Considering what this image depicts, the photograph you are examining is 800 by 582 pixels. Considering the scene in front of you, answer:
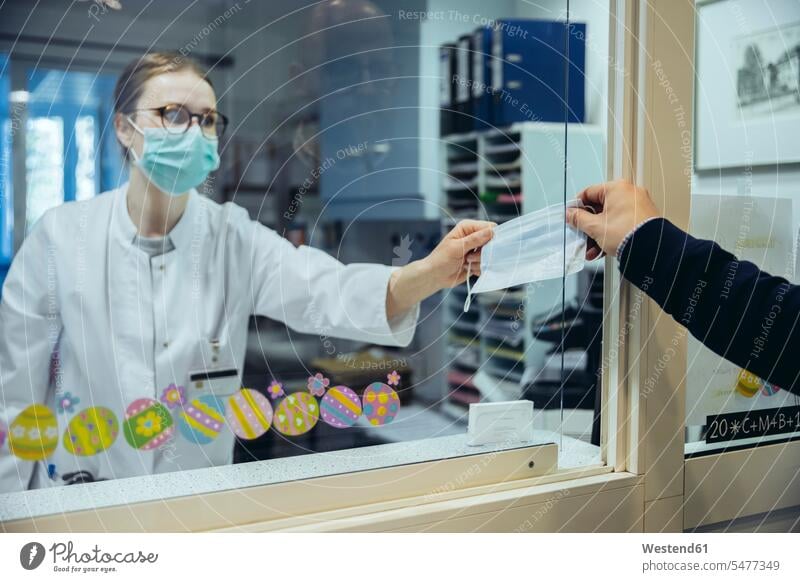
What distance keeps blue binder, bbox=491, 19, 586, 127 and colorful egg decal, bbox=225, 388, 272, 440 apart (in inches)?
18.2

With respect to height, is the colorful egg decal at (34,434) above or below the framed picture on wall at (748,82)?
below

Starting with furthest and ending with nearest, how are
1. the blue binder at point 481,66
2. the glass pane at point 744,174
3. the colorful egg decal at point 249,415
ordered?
the blue binder at point 481,66
the glass pane at point 744,174
the colorful egg decal at point 249,415

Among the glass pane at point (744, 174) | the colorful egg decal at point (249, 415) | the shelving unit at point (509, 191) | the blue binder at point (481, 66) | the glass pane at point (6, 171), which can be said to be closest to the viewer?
the glass pane at point (6, 171)

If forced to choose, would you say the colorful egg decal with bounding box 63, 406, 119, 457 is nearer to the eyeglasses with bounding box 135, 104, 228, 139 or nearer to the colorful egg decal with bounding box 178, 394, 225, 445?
the colorful egg decal with bounding box 178, 394, 225, 445

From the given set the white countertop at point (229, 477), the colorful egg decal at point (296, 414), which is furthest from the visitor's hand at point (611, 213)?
the colorful egg decal at point (296, 414)

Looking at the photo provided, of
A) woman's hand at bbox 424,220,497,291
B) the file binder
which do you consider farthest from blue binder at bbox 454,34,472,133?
woman's hand at bbox 424,220,497,291

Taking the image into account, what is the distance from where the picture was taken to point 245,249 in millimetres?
787

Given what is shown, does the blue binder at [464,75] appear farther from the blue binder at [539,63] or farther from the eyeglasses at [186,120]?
the eyeglasses at [186,120]

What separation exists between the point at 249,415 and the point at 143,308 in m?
0.16

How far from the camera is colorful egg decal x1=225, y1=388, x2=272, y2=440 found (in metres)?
0.71

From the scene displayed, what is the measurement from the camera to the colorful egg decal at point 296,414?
72 cm

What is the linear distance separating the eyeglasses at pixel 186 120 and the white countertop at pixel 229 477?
34 centimetres

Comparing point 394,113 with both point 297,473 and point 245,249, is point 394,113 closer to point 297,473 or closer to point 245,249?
point 245,249
